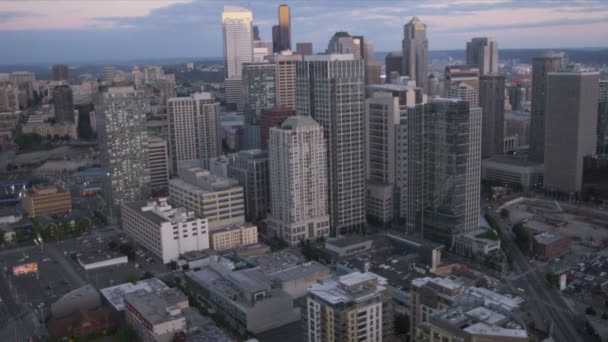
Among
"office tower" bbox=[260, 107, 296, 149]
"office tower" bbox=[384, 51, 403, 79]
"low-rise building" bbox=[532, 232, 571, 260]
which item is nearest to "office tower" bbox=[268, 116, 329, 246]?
"low-rise building" bbox=[532, 232, 571, 260]

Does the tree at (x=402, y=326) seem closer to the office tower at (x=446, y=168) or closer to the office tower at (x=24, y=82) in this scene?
the office tower at (x=446, y=168)

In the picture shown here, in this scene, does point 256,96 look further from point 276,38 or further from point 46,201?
point 276,38

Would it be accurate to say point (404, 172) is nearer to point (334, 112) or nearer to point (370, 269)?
point (334, 112)

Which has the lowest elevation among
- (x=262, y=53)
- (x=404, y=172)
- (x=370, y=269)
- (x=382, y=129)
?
(x=370, y=269)

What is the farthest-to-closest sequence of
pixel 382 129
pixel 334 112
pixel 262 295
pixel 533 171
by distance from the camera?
pixel 533 171, pixel 382 129, pixel 334 112, pixel 262 295

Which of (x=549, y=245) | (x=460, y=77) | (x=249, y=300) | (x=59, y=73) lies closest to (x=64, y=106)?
(x=59, y=73)

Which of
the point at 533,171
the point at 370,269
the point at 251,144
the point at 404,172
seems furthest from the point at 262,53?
the point at 370,269

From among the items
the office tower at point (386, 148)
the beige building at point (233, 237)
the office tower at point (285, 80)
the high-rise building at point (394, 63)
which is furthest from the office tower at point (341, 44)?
the beige building at point (233, 237)
